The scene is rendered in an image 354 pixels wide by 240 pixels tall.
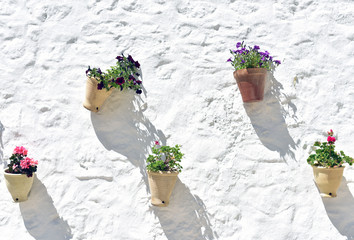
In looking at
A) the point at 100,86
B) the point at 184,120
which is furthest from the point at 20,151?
the point at 184,120

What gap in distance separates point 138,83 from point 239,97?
1.05 metres

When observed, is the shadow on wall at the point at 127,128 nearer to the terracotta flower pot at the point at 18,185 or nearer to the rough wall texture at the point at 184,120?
the rough wall texture at the point at 184,120

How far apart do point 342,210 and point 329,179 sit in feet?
1.17

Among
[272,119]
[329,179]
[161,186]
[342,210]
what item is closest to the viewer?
[329,179]

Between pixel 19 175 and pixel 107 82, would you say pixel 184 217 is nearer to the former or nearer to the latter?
pixel 107 82

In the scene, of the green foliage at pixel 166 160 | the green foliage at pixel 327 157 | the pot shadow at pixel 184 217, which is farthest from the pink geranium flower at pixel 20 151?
the green foliage at pixel 327 157

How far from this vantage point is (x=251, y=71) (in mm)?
3271

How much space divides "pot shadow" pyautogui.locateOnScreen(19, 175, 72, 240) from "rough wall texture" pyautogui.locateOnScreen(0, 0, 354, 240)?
10mm

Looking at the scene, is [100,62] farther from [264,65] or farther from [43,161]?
[264,65]

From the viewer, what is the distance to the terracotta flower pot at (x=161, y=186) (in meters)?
3.11

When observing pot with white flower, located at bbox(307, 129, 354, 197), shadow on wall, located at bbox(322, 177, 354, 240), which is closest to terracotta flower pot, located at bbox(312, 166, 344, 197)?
pot with white flower, located at bbox(307, 129, 354, 197)

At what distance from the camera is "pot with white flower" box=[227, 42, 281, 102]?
328cm

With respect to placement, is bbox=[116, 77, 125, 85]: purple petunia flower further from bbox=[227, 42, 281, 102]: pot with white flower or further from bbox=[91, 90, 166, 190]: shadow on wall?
bbox=[227, 42, 281, 102]: pot with white flower

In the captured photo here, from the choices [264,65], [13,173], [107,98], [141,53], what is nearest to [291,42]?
[264,65]
